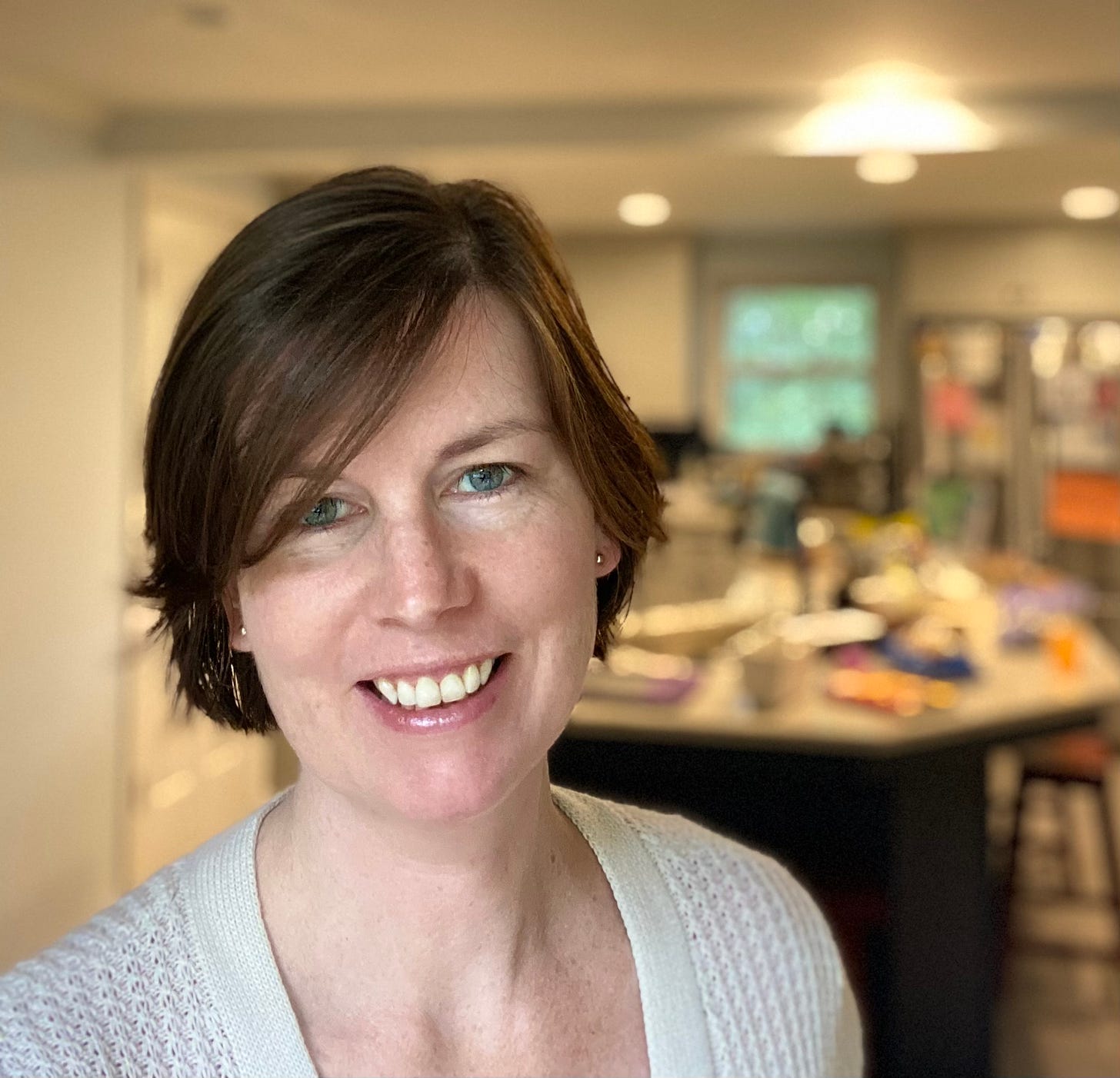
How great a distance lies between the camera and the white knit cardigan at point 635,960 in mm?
763

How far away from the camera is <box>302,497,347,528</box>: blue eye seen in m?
0.75

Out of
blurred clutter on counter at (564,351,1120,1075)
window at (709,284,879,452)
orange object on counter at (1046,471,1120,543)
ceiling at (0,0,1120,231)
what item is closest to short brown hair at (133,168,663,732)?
ceiling at (0,0,1120,231)

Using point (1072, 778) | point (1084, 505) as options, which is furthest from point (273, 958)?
point (1084, 505)

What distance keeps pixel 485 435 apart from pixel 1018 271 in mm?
5476

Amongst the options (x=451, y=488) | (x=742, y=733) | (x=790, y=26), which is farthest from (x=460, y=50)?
(x=451, y=488)

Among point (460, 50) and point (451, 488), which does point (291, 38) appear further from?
point (451, 488)

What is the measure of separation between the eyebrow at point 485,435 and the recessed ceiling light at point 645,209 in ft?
13.6

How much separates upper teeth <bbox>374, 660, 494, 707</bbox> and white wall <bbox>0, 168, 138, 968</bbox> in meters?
0.76

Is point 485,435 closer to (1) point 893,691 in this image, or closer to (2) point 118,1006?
(2) point 118,1006

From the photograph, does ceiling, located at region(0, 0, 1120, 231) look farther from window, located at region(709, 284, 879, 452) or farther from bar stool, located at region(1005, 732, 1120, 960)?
window, located at region(709, 284, 879, 452)

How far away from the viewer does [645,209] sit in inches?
201

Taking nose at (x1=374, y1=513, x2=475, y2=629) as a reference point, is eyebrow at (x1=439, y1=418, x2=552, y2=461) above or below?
above

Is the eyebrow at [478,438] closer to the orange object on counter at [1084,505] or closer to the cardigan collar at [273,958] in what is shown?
the cardigan collar at [273,958]

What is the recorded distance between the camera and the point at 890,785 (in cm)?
246
